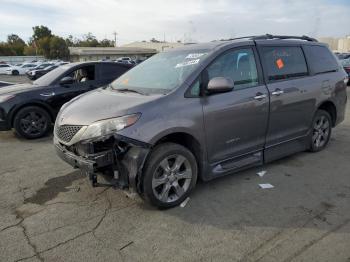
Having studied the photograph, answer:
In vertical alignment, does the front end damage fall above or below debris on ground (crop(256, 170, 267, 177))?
above

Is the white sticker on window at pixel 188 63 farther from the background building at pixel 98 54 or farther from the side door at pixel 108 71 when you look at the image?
the background building at pixel 98 54

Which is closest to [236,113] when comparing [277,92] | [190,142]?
[190,142]

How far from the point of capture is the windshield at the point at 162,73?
407 cm

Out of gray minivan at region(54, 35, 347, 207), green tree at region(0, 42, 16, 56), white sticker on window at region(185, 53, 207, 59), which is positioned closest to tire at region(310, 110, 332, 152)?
gray minivan at region(54, 35, 347, 207)

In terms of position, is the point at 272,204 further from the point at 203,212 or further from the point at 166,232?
the point at 166,232

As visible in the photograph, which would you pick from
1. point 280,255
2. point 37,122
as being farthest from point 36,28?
point 280,255

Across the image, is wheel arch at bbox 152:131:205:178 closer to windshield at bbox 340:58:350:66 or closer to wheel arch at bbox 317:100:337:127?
wheel arch at bbox 317:100:337:127

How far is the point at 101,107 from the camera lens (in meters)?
3.82

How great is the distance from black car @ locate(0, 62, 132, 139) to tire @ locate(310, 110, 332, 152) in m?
4.83

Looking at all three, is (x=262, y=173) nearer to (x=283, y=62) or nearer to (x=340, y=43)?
(x=283, y=62)

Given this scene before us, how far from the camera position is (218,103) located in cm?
408

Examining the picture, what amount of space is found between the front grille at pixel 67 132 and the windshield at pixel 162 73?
0.93 m

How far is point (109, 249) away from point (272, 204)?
191 centimetres

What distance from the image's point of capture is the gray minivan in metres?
3.58
